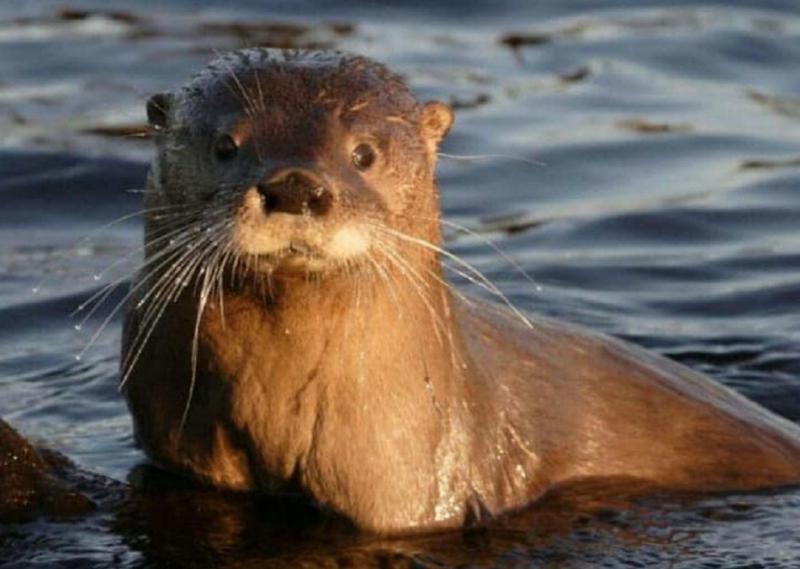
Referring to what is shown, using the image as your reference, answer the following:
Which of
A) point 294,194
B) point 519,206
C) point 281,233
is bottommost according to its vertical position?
point 519,206

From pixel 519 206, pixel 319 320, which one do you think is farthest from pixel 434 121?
pixel 519 206

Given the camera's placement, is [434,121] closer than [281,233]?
No

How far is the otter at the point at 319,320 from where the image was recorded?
22.7ft

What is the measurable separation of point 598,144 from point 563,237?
6.08 ft

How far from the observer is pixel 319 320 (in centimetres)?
723

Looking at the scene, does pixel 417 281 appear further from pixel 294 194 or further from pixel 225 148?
pixel 294 194

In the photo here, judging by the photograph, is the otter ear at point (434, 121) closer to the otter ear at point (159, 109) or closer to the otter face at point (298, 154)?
the otter face at point (298, 154)

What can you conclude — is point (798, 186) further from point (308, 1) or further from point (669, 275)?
point (308, 1)

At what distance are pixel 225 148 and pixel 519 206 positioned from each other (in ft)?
17.9

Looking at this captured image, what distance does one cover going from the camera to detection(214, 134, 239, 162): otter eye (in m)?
7.00

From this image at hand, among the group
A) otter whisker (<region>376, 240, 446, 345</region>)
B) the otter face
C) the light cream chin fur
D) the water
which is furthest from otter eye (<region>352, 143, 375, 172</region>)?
the water

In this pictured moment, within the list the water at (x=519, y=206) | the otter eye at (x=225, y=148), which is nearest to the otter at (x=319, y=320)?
the otter eye at (x=225, y=148)

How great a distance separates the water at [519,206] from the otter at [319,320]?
0.20 metres

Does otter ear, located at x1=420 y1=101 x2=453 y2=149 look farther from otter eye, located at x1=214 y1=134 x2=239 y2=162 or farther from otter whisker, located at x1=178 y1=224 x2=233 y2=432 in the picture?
otter whisker, located at x1=178 y1=224 x2=233 y2=432
